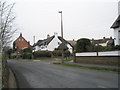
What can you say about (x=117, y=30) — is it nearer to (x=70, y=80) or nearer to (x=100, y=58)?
(x=100, y=58)

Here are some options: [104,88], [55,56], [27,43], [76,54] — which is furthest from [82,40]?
[27,43]

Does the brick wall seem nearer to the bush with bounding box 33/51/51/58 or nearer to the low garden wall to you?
the low garden wall

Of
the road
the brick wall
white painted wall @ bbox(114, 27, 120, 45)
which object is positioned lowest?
the road

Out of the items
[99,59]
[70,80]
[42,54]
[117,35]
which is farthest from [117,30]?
[42,54]

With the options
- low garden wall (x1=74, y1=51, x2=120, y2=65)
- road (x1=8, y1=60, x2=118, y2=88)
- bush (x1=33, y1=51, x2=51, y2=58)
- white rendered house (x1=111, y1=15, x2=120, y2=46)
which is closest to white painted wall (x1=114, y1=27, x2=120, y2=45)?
white rendered house (x1=111, y1=15, x2=120, y2=46)

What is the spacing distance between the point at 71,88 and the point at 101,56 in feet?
43.5

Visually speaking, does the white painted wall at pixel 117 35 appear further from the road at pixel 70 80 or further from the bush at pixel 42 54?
the bush at pixel 42 54

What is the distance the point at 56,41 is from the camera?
2549 inches

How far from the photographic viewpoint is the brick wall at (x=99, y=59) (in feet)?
58.2

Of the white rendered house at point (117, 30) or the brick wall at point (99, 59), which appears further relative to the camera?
the white rendered house at point (117, 30)

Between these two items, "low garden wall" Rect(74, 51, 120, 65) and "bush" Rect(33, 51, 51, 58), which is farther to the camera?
"bush" Rect(33, 51, 51, 58)

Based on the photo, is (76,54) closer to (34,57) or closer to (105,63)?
(105,63)

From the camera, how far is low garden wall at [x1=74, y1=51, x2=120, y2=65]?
17.7 metres

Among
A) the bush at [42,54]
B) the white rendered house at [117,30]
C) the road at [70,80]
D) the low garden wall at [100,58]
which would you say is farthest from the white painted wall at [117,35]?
the bush at [42,54]
